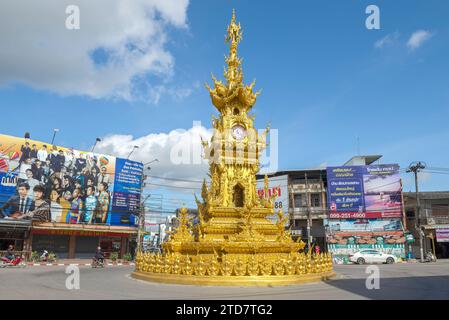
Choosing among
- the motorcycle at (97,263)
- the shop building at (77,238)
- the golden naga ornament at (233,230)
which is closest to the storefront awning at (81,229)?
the shop building at (77,238)

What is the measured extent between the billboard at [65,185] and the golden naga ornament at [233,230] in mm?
25045

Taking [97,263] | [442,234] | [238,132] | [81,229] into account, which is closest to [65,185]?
[81,229]

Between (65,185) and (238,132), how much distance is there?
27.6m

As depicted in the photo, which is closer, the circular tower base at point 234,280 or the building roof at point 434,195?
the circular tower base at point 234,280

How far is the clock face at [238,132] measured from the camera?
64.0ft

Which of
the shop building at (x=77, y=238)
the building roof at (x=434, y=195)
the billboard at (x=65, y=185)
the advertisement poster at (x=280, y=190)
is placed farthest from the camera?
the advertisement poster at (x=280, y=190)

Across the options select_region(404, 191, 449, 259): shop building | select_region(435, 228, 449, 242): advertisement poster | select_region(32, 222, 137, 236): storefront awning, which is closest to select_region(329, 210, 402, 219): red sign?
select_region(404, 191, 449, 259): shop building

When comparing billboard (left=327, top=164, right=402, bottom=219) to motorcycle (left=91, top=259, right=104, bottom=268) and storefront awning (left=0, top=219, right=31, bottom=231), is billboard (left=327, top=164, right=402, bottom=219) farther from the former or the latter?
storefront awning (left=0, top=219, right=31, bottom=231)

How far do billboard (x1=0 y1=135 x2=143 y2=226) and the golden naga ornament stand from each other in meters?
25.0

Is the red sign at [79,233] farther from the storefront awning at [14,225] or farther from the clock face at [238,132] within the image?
the clock face at [238,132]

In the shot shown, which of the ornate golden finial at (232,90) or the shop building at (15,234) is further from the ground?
the ornate golden finial at (232,90)

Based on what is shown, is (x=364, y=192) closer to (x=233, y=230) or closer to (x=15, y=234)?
(x=233, y=230)

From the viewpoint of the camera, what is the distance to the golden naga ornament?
1388cm
